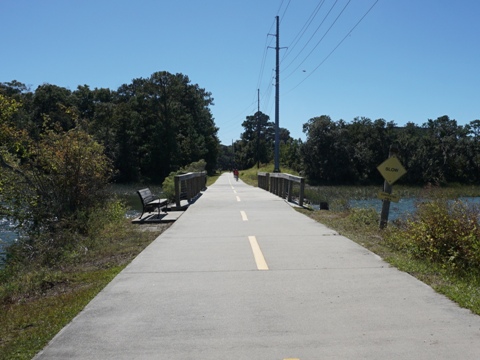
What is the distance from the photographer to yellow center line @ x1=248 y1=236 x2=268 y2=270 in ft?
24.0

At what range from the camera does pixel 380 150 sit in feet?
229

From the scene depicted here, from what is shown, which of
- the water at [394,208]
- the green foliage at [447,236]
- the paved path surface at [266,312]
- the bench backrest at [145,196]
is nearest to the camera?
the paved path surface at [266,312]

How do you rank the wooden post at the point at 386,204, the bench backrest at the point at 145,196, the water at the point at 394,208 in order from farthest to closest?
the bench backrest at the point at 145,196
the water at the point at 394,208
the wooden post at the point at 386,204

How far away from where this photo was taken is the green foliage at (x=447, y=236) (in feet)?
23.4

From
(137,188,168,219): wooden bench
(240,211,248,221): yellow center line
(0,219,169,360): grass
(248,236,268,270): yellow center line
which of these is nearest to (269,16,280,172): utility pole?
(240,211,248,221): yellow center line

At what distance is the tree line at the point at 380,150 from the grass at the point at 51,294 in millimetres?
57409

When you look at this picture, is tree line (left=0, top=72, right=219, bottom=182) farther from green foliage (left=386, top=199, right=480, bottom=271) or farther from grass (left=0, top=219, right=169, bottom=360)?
green foliage (left=386, top=199, right=480, bottom=271)

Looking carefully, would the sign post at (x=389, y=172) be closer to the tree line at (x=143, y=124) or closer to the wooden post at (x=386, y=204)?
the wooden post at (x=386, y=204)

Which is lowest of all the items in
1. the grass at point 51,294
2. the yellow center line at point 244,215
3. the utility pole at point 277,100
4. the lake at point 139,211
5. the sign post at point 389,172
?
the lake at point 139,211

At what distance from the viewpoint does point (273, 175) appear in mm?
24625

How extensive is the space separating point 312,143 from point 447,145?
19728 millimetres

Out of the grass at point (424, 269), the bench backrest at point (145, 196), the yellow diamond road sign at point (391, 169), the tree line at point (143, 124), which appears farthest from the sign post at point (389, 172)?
the tree line at point (143, 124)

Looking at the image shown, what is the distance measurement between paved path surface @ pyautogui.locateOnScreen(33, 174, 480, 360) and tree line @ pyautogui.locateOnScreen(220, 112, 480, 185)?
57.4 meters

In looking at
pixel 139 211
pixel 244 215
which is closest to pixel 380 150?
pixel 139 211
